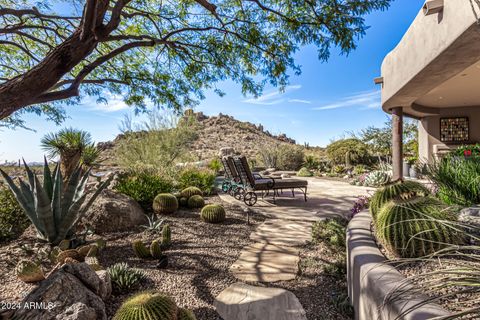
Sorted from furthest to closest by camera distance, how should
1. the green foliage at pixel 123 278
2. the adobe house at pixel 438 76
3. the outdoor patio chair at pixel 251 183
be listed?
1. the outdoor patio chair at pixel 251 183
2. the adobe house at pixel 438 76
3. the green foliage at pixel 123 278

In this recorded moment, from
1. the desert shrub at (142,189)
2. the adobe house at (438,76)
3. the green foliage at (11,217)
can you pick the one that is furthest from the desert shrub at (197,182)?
the adobe house at (438,76)

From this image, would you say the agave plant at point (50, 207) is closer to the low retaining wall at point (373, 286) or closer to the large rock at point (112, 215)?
the large rock at point (112, 215)

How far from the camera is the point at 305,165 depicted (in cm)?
1681

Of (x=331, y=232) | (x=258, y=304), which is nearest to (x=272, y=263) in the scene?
(x=258, y=304)

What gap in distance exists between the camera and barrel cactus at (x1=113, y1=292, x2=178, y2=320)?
1.80 m

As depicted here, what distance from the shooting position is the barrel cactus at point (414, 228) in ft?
6.76

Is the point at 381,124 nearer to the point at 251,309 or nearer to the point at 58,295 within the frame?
the point at 251,309

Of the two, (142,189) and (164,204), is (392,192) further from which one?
(142,189)

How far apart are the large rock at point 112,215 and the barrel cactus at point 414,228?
413 cm

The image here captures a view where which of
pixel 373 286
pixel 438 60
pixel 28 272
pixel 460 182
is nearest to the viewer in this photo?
pixel 373 286

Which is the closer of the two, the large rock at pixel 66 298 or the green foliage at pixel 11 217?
the large rock at pixel 66 298

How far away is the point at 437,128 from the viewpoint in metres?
10.6

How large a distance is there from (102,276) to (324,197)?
6555 mm

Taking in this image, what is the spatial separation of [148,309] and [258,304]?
1036 millimetres
